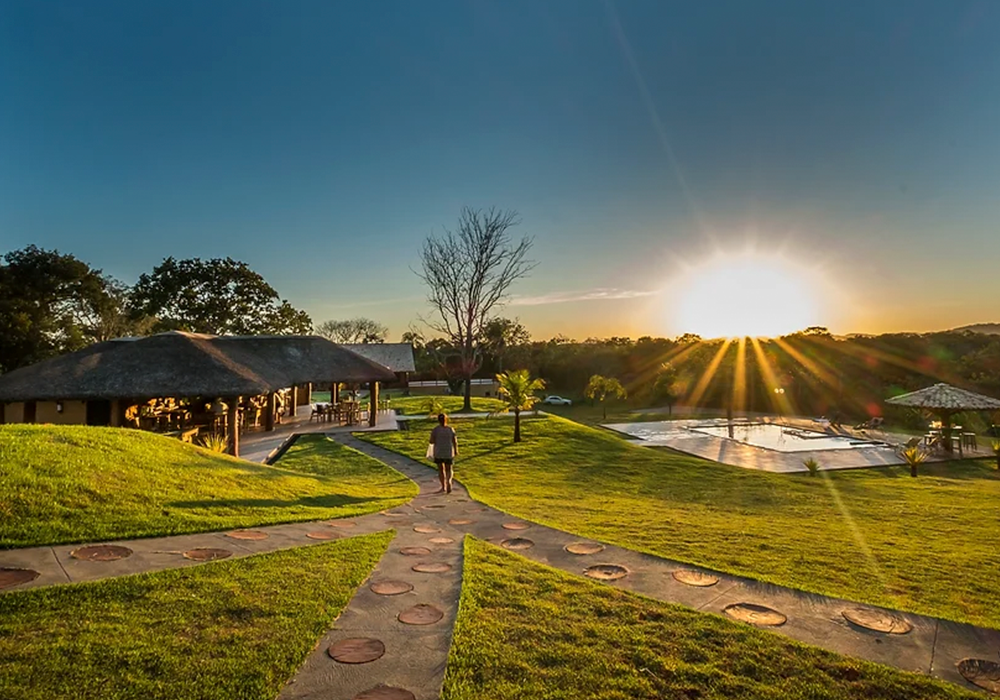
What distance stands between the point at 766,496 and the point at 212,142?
1671 cm

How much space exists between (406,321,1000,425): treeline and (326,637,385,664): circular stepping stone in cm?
2454

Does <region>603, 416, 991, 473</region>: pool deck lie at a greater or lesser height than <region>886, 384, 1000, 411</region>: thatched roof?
lesser

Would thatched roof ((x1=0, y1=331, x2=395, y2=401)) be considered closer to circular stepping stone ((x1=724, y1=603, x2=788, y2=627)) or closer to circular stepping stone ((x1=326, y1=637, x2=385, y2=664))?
circular stepping stone ((x1=326, y1=637, x2=385, y2=664))

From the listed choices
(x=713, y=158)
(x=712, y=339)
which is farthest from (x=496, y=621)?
(x=712, y=339)

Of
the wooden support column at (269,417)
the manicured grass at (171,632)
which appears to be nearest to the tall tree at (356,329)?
the wooden support column at (269,417)

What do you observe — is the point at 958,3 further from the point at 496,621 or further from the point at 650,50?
the point at 496,621

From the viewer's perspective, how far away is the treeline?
29.0 m

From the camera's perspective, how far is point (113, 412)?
15453 millimetres

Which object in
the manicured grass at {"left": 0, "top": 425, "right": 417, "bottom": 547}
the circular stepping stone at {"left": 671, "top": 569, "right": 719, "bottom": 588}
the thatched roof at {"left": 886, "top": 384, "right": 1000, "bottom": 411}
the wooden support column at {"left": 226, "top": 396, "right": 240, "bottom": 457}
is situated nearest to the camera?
the circular stepping stone at {"left": 671, "top": 569, "right": 719, "bottom": 588}

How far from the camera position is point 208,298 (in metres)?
34.2

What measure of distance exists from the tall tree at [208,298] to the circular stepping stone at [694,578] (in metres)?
35.6

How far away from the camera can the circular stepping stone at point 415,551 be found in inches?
196

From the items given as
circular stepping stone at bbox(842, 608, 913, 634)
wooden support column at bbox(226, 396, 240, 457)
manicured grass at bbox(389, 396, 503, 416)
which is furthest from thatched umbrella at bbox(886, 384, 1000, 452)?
wooden support column at bbox(226, 396, 240, 457)

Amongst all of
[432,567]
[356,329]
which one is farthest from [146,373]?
[356,329]
